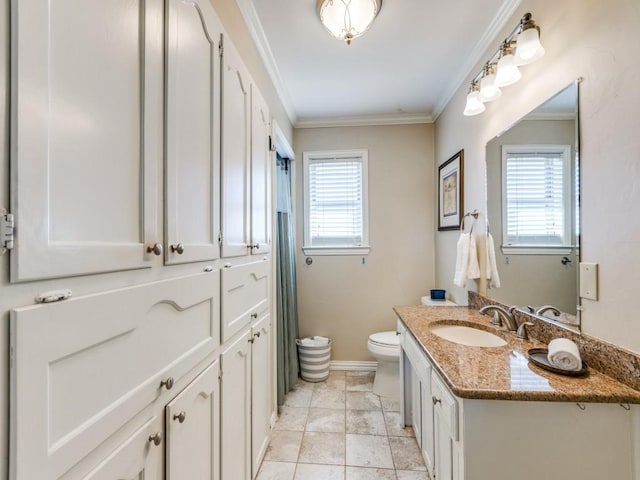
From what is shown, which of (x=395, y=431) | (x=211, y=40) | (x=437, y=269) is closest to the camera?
(x=211, y=40)

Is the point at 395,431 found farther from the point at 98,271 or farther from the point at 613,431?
the point at 98,271

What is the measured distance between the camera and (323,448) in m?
1.91

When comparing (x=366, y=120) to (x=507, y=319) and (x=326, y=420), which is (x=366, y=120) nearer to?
(x=507, y=319)

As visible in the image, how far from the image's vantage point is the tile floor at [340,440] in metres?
1.71

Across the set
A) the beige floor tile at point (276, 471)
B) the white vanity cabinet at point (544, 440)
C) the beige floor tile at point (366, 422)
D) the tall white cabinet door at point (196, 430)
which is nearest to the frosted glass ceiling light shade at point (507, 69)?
the white vanity cabinet at point (544, 440)

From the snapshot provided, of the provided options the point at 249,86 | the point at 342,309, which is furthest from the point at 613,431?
the point at 342,309

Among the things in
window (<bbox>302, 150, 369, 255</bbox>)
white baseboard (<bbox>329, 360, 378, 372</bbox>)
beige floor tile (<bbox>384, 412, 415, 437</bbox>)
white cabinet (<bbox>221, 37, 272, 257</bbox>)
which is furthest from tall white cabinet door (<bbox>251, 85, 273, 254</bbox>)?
white baseboard (<bbox>329, 360, 378, 372</bbox>)

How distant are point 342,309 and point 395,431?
120 cm

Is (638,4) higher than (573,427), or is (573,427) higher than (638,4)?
(638,4)

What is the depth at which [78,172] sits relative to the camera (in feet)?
1.83

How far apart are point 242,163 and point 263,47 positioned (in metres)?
0.99

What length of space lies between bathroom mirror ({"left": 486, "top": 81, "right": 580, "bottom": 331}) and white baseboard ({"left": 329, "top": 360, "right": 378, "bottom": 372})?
5.14ft

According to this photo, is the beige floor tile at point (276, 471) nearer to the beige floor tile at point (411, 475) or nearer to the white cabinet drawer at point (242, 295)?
the beige floor tile at point (411, 475)

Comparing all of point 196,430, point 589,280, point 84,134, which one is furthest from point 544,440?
point 84,134
